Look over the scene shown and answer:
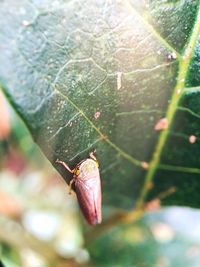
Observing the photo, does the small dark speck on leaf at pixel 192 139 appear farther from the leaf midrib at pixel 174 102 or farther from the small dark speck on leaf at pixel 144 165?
the small dark speck on leaf at pixel 144 165

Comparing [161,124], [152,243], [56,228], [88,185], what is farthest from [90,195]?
[56,228]

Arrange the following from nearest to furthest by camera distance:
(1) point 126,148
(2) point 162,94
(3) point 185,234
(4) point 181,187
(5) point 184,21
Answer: (5) point 184,21, (2) point 162,94, (1) point 126,148, (4) point 181,187, (3) point 185,234

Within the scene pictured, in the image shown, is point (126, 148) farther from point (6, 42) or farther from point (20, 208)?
point (20, 208)

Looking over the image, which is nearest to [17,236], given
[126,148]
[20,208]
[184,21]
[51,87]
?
[20,208]

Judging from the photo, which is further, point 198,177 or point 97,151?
point 198,177

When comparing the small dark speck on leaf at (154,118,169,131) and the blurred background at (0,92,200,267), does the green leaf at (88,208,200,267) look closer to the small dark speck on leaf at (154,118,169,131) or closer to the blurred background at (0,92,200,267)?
the blurred background at (0,92,200,267)

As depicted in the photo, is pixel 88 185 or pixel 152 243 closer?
pixel 88 185

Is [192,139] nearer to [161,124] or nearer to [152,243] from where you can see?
[161,124]
